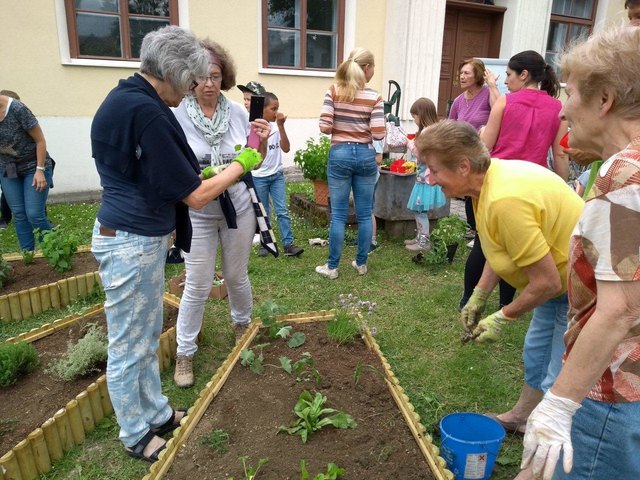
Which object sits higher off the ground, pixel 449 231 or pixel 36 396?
pixel 449 231

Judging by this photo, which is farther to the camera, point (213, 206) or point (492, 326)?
point (213, 206)

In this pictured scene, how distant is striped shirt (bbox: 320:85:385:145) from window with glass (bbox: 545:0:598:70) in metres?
9.30

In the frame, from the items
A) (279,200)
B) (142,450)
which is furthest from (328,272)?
(142,450)

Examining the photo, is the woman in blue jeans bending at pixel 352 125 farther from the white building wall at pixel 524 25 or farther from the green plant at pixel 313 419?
the white building wall at pixel 524 25

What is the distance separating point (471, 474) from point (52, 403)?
2.26 metres

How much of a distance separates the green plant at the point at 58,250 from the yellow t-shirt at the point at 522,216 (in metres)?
3.70

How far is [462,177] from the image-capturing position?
2.04 m

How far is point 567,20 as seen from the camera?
11805 millimetres

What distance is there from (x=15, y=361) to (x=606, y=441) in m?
3.00

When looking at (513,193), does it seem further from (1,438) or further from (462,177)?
(1,438)

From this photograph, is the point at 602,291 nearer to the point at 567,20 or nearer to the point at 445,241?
the point at 445,241

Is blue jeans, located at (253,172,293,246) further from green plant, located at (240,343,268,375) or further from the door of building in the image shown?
the door of building

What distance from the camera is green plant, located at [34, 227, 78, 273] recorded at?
4.23 metres

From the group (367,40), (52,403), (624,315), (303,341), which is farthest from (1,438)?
(367,40)
